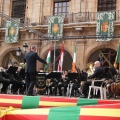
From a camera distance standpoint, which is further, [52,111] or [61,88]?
[61,88]

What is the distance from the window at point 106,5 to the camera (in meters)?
20.4

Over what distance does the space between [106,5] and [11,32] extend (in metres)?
7.32

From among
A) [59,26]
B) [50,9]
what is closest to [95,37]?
[59,26]

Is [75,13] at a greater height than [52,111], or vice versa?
[75,13]

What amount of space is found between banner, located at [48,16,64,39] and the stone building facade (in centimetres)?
40

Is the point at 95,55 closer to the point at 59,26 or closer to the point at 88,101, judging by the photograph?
the point at 59,26

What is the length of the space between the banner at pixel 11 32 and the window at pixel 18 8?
4.92 feet

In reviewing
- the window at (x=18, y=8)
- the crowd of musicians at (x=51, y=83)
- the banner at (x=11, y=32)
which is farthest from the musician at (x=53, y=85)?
the window at (x=18, y=8)

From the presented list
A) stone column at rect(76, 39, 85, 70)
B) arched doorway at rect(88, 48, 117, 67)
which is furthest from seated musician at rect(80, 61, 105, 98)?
stone column at rect(76, 39, 85, 70)

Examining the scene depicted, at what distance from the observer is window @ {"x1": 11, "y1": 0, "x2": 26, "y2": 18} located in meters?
23.4

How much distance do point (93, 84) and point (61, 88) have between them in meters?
3.30

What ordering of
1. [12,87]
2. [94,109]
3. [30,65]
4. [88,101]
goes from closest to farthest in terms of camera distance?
[94,109]
[88,101]
[30,65]
[12,87]

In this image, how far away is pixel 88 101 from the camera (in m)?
4.14

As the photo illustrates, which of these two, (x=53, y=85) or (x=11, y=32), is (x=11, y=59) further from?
(x=53, y=85)
